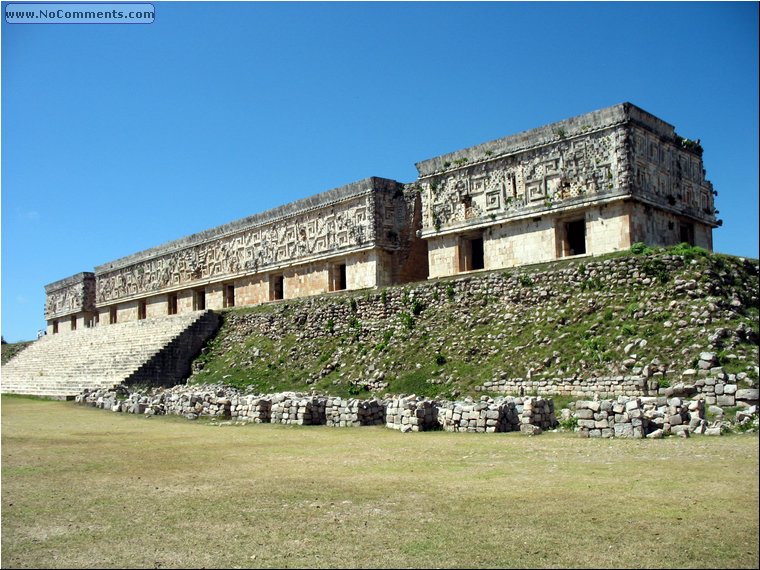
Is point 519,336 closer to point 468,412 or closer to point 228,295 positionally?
point 468,412

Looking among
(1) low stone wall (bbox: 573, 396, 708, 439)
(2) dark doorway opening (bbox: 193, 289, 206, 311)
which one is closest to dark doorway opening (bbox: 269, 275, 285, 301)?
(2) dark doorway opening (bbox: 193, 289, 206, 311)

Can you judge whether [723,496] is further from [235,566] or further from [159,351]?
[159,351]

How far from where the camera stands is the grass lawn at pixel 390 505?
181 inches

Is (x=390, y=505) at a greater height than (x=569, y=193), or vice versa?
(x=569, y=193)

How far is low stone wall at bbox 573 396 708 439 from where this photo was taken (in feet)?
31.1

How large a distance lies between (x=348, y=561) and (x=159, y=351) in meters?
20.3

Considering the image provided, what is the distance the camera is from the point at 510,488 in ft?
21.3

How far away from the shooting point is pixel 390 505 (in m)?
6.01

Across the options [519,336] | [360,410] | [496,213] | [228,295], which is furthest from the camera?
[228,295]

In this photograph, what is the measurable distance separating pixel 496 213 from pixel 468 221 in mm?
1001

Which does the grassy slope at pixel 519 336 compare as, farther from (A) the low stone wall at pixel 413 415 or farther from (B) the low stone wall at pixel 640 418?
(A) the low stone wall at pixel 413 415

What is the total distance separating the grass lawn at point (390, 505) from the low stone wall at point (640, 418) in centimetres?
46

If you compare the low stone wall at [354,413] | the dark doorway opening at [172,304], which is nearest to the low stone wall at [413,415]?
the low stone wall at [354,413]

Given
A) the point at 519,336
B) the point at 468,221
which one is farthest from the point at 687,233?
the point at 519,336
